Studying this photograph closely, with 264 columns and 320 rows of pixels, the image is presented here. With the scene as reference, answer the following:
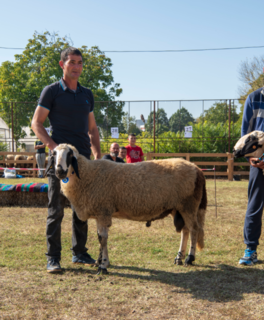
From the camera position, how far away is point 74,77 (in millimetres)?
3881

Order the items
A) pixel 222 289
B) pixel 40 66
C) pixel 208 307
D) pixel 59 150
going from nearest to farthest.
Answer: pixel 208 307 < pixel 222 289 < pixel 59 150 < pixel 40 66

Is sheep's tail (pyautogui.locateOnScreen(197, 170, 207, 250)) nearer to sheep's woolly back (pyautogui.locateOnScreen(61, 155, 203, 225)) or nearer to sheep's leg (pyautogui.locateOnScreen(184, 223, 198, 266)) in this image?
sheep's leg (pyautogui.locateOnScreen(184, 223, 198, 266))

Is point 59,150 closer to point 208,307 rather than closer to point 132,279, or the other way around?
point 132,279

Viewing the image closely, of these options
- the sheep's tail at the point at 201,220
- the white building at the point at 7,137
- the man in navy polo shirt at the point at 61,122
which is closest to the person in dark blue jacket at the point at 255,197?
the sheep's tail at the point at 201,220

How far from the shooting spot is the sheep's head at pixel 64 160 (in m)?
3.40

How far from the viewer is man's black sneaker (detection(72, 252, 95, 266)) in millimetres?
4023

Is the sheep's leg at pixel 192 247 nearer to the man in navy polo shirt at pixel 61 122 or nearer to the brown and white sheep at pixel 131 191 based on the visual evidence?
the brown and white sheep at pixel 131 191

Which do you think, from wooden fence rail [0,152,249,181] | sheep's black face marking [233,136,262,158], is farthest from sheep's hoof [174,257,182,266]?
wooden fence rail [0,152,249,181]

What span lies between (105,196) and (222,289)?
1.60m

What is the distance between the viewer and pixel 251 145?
3.80 meters

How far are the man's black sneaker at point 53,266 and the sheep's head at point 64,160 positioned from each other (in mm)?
1071

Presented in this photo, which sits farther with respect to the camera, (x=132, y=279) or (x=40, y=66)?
(x=40, y=66)

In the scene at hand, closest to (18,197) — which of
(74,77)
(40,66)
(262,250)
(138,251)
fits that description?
(138,251)

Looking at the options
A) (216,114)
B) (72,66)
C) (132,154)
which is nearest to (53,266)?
(72,66)
